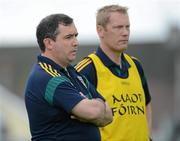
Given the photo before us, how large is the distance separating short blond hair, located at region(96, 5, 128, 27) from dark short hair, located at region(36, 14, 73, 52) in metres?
1.13

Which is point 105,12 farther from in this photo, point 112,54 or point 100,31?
point 112,54

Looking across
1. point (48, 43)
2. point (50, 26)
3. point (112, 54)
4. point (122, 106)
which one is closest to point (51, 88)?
point (48, 43)

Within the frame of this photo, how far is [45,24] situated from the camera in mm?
7852

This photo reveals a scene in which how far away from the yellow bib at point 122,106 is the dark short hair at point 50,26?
104 centimetres

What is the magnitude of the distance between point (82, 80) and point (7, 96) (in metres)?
14.5

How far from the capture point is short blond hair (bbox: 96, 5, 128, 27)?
899 centimetres

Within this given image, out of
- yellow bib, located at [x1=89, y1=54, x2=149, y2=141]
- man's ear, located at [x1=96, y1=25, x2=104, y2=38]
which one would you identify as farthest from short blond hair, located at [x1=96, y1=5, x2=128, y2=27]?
yellow bib, located at [x1=89, y1=54, x2=149, y2=141]

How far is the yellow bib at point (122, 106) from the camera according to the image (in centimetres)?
871

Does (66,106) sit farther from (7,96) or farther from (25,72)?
(25,72)

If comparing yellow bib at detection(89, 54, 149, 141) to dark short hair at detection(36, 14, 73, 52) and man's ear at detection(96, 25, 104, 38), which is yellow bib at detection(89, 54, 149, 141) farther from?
dark short hair at detection(36, 14, 73, 52)

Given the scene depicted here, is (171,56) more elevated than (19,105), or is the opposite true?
(19,105)

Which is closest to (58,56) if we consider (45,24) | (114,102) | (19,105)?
(45,24)

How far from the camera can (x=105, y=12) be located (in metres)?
9.02

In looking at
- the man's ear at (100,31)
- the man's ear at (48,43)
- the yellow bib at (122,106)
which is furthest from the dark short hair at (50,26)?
the man's ear at (100,31)
